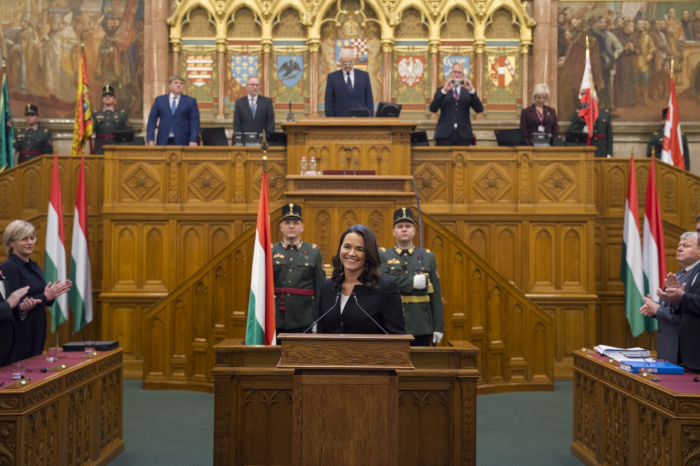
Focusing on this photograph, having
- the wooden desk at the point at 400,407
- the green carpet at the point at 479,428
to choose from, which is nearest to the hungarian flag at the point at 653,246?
the green carpet at the point at 479,428

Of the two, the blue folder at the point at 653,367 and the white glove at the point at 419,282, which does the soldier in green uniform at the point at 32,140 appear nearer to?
the white glove at the point at 419,282

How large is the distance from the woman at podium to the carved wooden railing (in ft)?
13.7

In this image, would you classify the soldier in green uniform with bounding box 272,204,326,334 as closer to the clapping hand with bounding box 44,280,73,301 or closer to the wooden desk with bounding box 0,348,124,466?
the wooden desk with bounding box 0,348,124,466

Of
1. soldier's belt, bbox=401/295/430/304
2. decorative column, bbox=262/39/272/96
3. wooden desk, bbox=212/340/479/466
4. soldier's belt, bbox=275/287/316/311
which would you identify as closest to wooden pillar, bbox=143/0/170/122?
decorative column, bbox=262/39/272/96

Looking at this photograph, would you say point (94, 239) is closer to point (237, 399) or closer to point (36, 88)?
point (36, 88)

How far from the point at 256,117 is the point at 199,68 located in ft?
11.2

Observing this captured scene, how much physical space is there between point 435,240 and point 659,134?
6.24 meters

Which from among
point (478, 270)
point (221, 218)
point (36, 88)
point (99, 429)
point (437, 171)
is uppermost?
point (36, 88)

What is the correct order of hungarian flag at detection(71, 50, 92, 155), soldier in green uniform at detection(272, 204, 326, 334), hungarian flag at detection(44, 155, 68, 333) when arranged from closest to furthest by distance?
soldier in green uniform at detection(272, 204, 326, 334) < hungarian flag at detection(44, 155, 68, 333) < hungarian flag at detection(71, 50, 92, 155)

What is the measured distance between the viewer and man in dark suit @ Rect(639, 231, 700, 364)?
4758 mm

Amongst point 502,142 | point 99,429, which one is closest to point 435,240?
point 502,142

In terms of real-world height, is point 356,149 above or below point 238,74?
below

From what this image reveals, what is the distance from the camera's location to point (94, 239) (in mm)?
9555

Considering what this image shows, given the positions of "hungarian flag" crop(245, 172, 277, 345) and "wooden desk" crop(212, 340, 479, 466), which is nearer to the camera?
"wooden desk" crop(212, 340, 479, 466)
